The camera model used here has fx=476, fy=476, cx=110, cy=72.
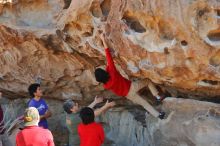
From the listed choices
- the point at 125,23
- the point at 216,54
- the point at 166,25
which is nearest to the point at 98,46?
the point at 125,23

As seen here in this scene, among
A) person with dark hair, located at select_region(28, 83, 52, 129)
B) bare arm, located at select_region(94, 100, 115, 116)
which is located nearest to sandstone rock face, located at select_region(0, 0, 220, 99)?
bare arm, located at select_region(94, 100, 115, 116)

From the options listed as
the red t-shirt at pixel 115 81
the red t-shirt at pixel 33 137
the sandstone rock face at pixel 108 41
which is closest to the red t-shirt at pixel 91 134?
the red t-shirt at pixel 115 81

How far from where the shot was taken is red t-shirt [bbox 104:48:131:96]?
5.36 metres

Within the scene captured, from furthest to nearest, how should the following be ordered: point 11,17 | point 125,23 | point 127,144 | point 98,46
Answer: point 11,17 → point 127,144 → point 98,46 → point 125,23

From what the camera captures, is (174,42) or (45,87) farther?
(45,87)

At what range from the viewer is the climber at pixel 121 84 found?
5.34 meters

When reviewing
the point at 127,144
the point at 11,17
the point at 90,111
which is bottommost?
the point at 127,144

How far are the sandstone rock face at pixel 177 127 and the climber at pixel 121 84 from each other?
17 cm

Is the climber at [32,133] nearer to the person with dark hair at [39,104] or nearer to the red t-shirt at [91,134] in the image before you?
the red t-shirt at [91,134]

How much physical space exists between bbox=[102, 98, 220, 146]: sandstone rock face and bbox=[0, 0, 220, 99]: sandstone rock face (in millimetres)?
203

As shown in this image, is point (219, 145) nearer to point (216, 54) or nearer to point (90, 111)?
Answer: point (216, 54)

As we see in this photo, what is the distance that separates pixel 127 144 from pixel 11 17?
236cm

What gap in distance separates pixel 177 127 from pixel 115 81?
0.86 m

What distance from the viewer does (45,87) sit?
7074mm
